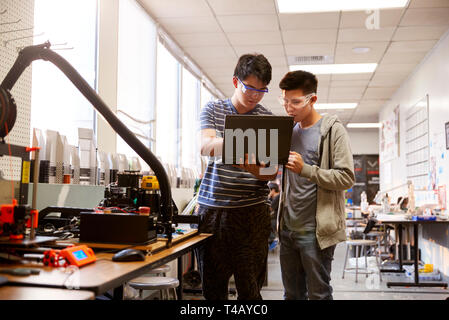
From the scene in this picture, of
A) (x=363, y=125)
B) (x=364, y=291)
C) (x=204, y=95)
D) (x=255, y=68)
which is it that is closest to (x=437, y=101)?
(x=364, y=291)

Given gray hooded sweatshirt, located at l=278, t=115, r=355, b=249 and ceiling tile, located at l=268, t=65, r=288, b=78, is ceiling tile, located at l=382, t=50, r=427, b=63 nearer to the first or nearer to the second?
ceiling tile, located at l=268, t=65, r=288, b=78

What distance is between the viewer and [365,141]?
579 inches

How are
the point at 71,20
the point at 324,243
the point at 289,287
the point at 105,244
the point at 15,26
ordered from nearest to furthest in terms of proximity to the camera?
the point at 105,244 < the point at 324,243 < the point at 289,287 < the point at 15,26 < the point at 71,20

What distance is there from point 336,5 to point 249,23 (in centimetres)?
107

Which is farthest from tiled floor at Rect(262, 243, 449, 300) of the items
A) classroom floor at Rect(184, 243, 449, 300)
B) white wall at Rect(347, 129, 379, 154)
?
white wall at Rect(347, 129, 379, 154)

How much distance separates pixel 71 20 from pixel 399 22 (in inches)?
141

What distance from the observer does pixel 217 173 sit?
1.88 metres

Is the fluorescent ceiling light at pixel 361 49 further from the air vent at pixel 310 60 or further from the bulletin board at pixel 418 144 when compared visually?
the bulletin board at pixel 418 144

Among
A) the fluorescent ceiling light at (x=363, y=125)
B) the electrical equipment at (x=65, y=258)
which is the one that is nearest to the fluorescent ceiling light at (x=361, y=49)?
the electrical equipment at (x=65, y=258)

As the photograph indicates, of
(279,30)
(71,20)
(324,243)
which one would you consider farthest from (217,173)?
(279,30)

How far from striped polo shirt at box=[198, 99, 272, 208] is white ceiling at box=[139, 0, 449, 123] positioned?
3.11 metres

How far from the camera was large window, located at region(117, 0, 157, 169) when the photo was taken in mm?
4359

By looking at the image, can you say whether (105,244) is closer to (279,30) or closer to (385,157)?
(279,30)

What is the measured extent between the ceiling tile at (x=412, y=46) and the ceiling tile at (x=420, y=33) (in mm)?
157
